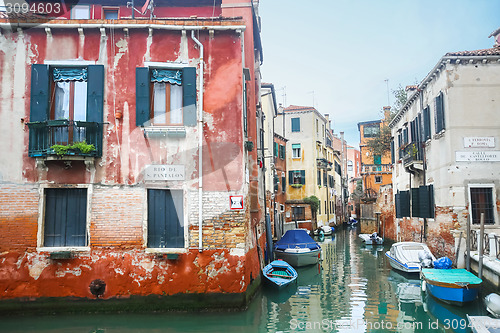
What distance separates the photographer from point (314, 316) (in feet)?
30.9

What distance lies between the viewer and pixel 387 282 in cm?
1336

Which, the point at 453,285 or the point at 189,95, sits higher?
the point at 189,95

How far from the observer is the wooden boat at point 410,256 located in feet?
43.6

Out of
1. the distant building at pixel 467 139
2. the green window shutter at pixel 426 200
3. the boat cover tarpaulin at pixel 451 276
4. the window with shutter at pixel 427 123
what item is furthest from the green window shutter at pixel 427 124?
the boat cover tarpaulin at pixel 451 276

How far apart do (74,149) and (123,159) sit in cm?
102

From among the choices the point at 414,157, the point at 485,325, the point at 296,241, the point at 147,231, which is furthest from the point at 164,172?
the point at 414,157

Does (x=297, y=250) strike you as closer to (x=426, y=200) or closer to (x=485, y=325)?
(x=426, y=200)

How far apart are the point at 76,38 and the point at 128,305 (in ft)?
19.8

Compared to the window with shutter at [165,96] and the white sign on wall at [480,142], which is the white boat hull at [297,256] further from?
Result: the window with shutter at [165,96]

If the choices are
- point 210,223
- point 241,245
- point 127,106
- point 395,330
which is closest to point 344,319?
point 395,330

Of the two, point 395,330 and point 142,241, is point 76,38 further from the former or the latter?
point 395,330

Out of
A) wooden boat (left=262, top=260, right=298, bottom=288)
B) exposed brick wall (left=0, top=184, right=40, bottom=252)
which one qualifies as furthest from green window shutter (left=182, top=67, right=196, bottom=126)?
wooden boat (left=262, top=260, right=298, bottom=288)

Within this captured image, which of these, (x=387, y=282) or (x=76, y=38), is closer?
(x=76, y=38)

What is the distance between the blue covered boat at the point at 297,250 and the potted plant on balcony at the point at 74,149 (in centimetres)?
940
